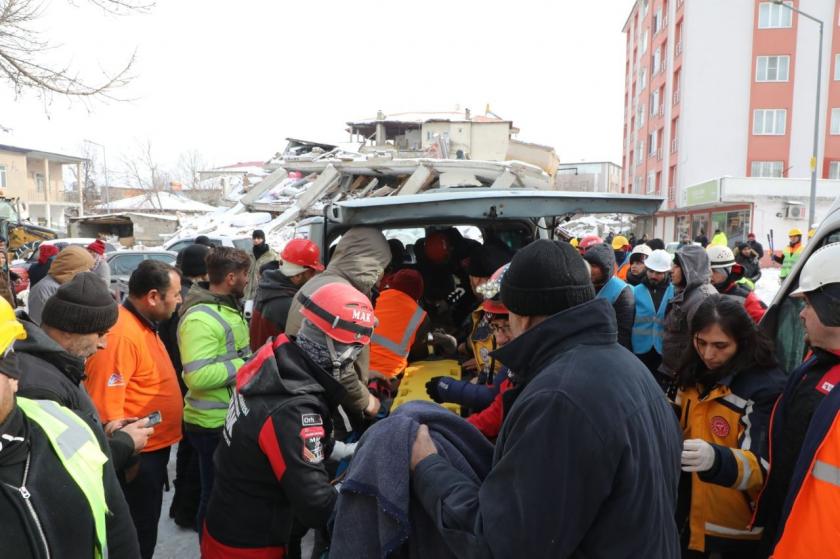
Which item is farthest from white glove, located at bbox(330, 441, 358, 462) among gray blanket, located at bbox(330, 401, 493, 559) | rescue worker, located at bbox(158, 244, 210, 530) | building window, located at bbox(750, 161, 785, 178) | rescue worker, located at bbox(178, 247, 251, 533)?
building window, located at bbox(750, 161, 785, 178)

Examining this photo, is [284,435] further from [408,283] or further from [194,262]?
[194,262]

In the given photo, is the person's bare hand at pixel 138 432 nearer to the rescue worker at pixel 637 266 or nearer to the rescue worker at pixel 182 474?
the rescue worker at pixel 182 474

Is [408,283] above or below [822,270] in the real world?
below

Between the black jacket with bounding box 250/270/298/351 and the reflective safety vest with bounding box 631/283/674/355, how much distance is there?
3320mm

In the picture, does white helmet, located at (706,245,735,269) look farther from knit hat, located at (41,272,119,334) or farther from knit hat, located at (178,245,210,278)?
knit hat, located at (41,272,119,334)

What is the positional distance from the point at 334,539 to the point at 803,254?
266 centimetres

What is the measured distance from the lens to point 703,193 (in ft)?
104

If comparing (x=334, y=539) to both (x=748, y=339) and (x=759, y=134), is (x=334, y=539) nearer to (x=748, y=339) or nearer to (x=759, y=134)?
(x=748, y=339)

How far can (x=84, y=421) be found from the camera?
6.50ft

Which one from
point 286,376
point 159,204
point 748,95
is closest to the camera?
point 286,376

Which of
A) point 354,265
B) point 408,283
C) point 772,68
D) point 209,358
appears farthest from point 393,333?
point 772,68

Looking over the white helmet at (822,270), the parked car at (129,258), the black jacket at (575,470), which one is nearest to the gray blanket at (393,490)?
the black jacket at (575,470)

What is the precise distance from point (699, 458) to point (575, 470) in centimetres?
133

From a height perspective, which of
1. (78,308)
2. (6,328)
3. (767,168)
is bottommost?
(78,308)
